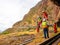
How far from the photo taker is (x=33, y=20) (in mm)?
64500

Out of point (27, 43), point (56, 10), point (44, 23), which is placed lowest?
point (27, 43)

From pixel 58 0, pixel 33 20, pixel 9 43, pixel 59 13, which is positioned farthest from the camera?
pixel 33 20

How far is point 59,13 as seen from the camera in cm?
5550

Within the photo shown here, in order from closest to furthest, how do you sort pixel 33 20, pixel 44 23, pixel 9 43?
pixel 44 23 → pixel 9 43 → pixel 33 20

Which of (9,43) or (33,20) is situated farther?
(33,20)

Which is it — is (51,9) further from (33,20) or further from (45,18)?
(45,18)

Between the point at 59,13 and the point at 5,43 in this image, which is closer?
the point at 5,43

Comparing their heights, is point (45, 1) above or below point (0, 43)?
above

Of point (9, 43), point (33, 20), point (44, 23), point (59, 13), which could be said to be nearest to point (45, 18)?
point (44, 23)

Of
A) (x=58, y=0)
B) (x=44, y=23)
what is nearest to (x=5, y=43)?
(x=44, y=23)

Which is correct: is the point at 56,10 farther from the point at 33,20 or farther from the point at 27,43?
the point at 27,43

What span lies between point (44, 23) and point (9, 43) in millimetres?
4172

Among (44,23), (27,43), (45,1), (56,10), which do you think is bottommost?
(27,43)

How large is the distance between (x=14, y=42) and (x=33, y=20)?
44.4 metres
